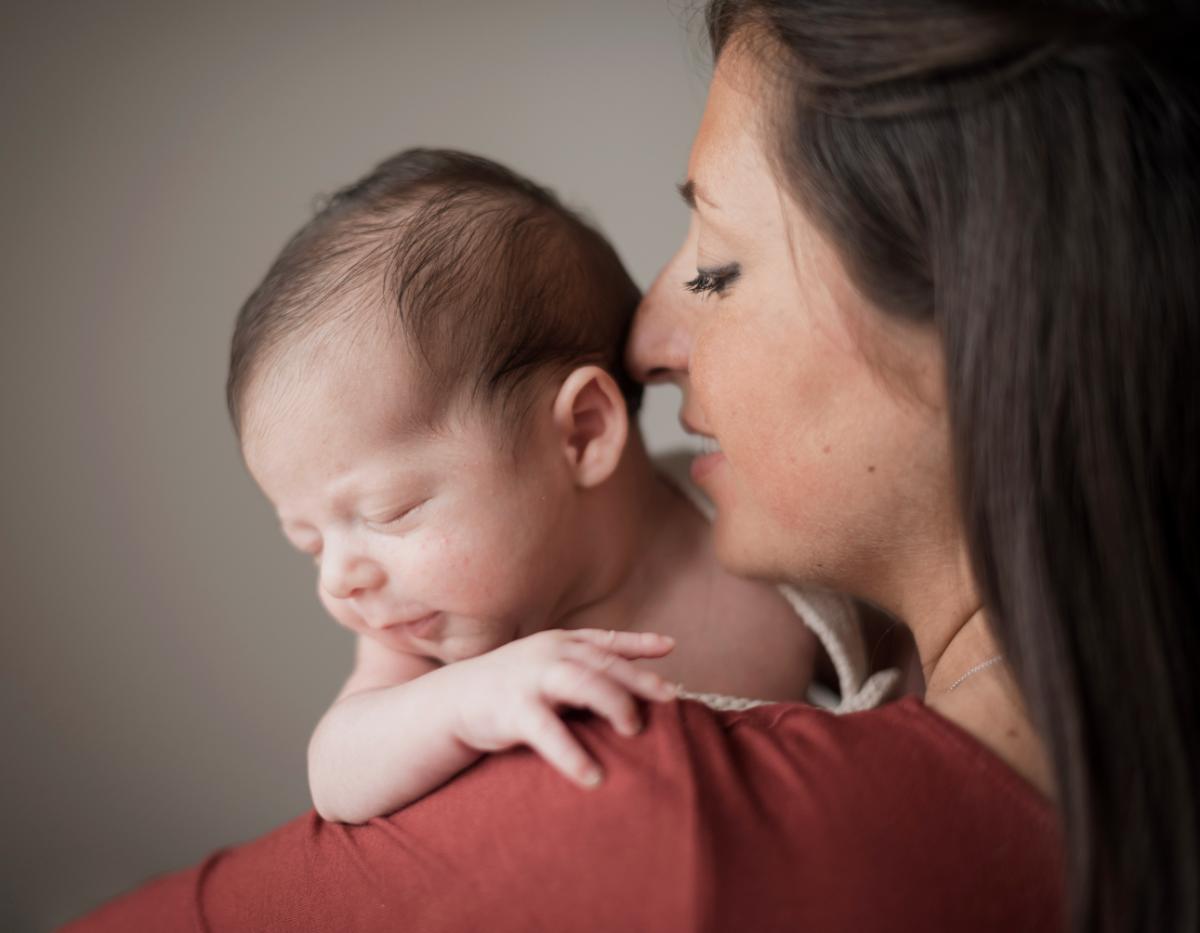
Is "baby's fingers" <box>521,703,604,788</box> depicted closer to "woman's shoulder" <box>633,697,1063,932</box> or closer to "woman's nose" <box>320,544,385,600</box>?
"woman's shoulder" <box>633,697,1063,932</box>

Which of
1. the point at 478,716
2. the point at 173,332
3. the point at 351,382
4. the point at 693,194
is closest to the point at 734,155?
the point at 693,194

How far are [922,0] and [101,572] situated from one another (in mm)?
1718

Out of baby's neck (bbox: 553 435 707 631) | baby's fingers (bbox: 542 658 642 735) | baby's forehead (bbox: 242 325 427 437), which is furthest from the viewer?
baby's neck (bbox: 553 435 707 631)

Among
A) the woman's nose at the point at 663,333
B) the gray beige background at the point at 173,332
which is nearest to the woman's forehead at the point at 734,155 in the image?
the woman's nose at the point at 663,333

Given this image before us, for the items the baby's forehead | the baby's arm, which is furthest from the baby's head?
the baby's arm

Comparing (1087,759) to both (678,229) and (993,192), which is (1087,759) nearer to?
(993,192)

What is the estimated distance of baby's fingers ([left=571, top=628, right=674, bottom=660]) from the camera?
3.24 ft

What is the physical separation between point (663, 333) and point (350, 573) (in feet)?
1.53

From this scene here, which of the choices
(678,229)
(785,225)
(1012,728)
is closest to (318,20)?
(678,229)

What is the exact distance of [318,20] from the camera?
2.03m

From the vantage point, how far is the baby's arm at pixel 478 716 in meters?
0.93

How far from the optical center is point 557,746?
90cm

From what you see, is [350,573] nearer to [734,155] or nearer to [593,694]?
[593,694]

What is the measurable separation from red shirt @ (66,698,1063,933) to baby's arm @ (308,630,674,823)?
27 mm
